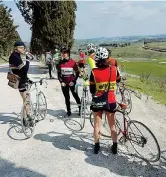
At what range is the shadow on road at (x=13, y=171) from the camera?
19.1 feet

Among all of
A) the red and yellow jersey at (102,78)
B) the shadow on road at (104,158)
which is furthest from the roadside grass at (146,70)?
the red and yellow jersey at (102,78)

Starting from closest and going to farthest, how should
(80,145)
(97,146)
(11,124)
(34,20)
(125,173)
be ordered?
(125,173)
(97,146)
(80,145)
(11,124)
(34,20)

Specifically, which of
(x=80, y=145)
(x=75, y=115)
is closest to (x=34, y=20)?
(x=75, y=115)

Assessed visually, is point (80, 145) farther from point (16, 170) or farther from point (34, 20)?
point (34, 20)

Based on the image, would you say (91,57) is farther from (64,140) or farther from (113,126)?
(113,126)

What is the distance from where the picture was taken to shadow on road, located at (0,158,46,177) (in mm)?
5808

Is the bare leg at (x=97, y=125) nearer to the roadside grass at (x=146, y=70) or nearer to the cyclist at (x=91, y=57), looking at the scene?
the cyclist at (x=91, y=57)

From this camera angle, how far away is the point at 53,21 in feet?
90.5

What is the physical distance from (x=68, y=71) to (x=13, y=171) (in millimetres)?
4098

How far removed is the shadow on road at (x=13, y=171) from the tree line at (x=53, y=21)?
72.6 ft

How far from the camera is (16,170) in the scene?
6027 millimetres

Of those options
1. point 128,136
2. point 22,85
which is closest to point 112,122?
point 128,136

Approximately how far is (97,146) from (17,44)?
3.26m

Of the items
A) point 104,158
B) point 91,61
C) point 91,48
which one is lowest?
point 104,158
